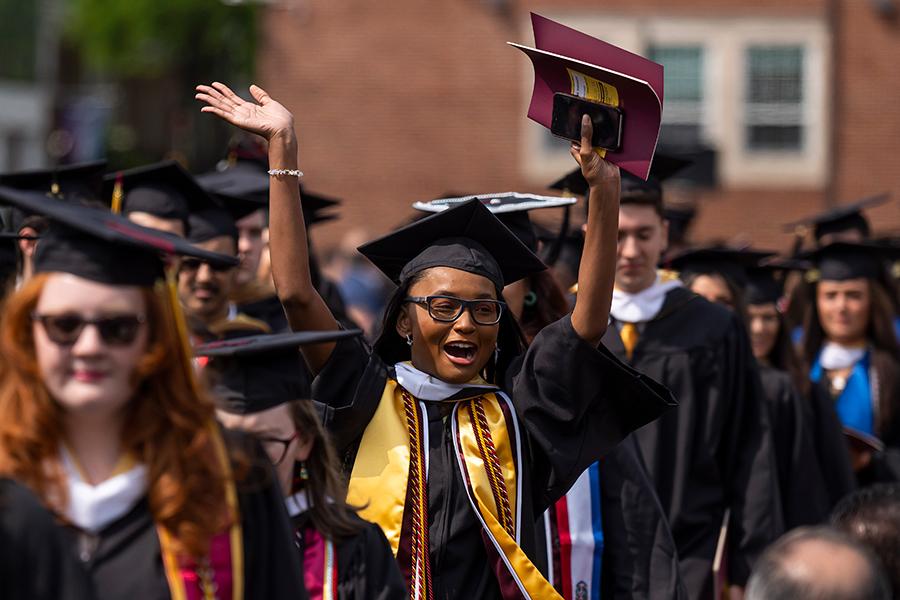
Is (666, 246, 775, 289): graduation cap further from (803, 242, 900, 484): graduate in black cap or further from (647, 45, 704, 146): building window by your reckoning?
(647, 45, 704, 146): building window

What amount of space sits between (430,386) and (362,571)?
947mm

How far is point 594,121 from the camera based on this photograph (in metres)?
4.39

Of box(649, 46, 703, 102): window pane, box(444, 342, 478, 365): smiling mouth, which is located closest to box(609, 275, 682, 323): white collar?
box(444, 342, 478, 365): smiling mouth

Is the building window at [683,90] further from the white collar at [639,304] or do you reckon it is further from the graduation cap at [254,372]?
the graduation cap at [254,372]

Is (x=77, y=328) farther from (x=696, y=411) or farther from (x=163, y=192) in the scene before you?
(x=163, y=192)

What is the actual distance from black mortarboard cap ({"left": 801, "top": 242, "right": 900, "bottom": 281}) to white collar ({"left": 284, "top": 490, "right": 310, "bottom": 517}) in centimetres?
528

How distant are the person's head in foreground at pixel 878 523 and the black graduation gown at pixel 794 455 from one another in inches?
129

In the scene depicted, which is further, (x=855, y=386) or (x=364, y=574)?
(x=855, y=386)

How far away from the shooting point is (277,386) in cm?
364

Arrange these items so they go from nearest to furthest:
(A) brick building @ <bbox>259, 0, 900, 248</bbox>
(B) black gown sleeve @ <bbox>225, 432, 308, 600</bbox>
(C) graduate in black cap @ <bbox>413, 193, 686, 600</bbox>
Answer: (B) black gown sleeve @ <bbox>225, 432, 308, 600</bbox> < (C) graduate in black cap @ <bbox>413, 193, 686, 600</bbox> < (A) brick building @ <bbox>259, 0, 900, 248</bbox>

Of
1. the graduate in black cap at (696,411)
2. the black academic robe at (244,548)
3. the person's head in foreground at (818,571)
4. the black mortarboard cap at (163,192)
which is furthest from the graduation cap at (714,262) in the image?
the person's head in foreground at (818,571)

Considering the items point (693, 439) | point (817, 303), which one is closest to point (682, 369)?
point (693, 439)

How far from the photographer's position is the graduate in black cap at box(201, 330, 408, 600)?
3.61 metres

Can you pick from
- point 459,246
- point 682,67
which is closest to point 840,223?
point 459,246
